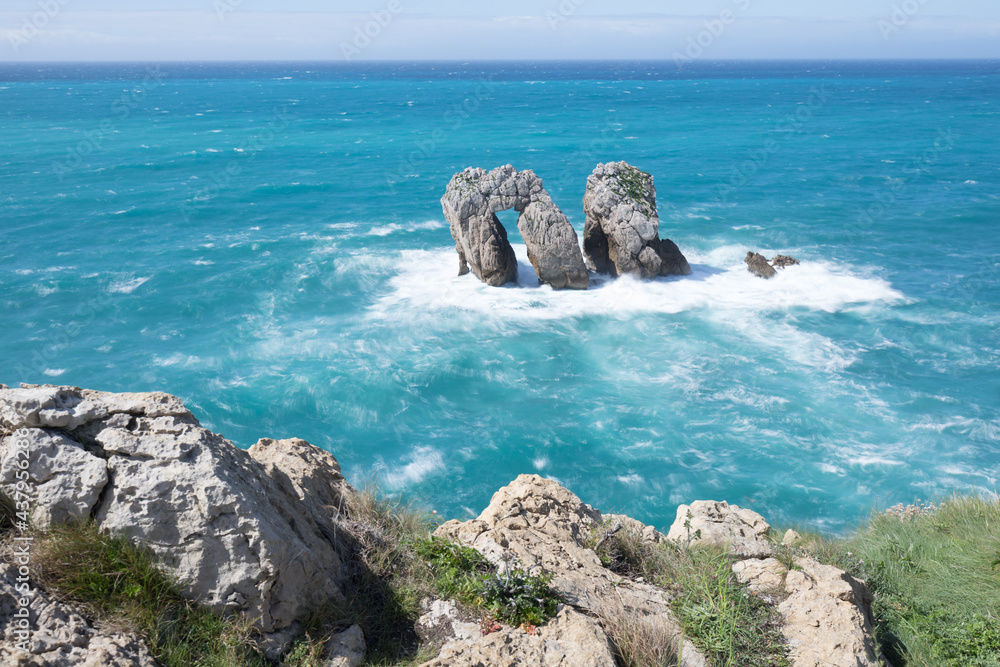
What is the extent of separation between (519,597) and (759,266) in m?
30.5

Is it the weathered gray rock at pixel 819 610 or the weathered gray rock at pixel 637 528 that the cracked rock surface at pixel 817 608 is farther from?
the weathered gray rock at pixel 637 528

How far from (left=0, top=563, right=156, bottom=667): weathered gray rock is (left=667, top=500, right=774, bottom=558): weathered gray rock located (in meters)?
6.56

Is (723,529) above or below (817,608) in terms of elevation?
below

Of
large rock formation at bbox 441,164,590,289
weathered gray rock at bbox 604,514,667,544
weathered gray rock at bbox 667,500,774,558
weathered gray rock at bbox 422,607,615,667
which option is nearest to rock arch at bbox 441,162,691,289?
large rock formation at bbox 441,164,590,289

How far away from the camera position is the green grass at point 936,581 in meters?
7.36

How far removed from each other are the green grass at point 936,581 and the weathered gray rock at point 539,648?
4.08 metres

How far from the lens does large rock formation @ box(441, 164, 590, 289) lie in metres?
31.2

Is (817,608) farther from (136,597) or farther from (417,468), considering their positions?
(417,468)

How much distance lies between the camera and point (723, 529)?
9.97m

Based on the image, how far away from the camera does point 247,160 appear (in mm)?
64375

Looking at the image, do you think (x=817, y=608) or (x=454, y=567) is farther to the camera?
(x=454, y=567)

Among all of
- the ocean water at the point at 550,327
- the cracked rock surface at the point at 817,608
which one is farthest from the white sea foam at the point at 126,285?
the cracked rock surface at the point at 817,608

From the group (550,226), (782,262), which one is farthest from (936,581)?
(782,262)

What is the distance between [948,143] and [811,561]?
7923cm
